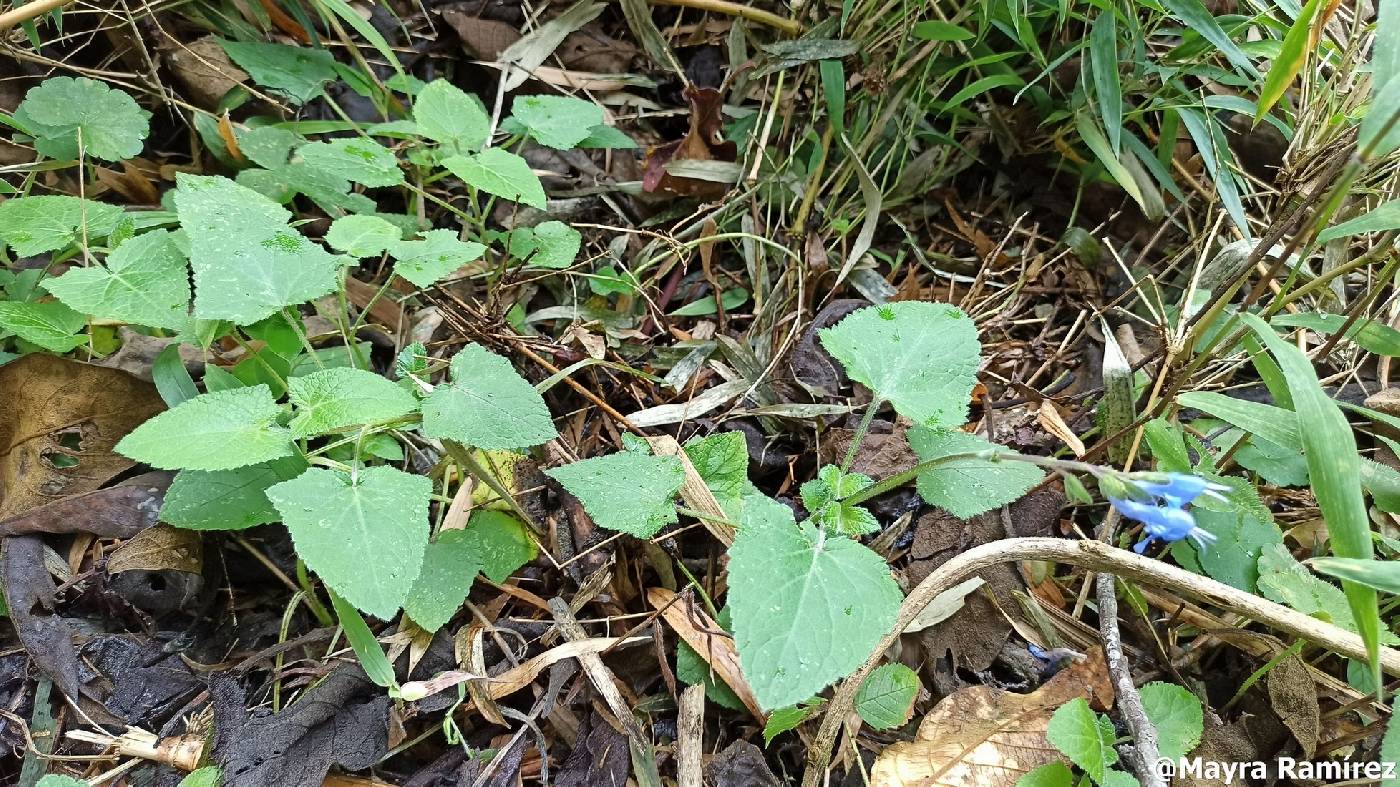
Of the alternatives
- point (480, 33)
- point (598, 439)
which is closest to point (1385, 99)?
point (598, 439)

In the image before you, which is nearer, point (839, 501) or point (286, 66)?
point (839, 501)

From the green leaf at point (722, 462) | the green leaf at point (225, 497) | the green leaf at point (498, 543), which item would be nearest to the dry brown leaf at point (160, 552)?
the green leaf at point (225, 497)

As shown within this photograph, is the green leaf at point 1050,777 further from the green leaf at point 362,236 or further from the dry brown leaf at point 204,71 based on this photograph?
the dry brown leaf at point 204,71

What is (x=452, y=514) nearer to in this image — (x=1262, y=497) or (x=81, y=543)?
(x=81, y=543)

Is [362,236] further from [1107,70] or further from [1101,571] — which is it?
[1107,70]

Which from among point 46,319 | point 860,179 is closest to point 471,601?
point 46,319
